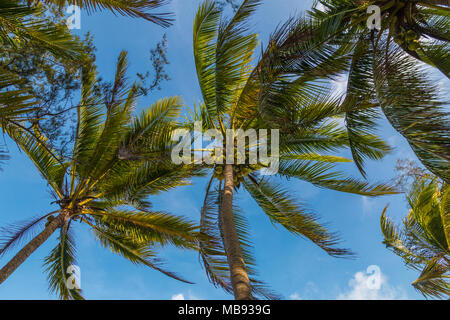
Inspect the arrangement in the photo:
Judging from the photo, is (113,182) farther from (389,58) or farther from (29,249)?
(389,58)

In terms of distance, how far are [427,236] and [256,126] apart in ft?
14.1

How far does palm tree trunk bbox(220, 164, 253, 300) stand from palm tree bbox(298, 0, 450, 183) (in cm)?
255

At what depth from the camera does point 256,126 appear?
277 inches

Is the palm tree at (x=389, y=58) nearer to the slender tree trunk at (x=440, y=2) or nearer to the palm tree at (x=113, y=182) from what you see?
the slender tree trunk at (x=440, y=2)

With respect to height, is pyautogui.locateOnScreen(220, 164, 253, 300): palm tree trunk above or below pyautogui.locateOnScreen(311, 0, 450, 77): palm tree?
below

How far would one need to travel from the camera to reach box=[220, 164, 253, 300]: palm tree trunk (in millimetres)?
3225

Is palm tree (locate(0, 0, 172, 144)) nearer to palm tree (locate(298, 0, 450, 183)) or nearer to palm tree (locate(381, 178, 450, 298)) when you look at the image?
palm tree (locate(298, 0, 450, 183))

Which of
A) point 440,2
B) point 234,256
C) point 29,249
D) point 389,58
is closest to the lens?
point 234,256

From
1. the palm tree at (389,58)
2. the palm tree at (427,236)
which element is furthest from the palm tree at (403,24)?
the palm tree at (427,236)

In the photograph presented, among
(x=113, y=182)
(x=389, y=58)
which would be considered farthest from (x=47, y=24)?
(x=389, y=58)

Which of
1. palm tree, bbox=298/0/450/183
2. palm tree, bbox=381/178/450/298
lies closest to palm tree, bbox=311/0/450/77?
palm tree, bbox=298/0/450/183

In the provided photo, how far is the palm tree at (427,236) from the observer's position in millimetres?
5805

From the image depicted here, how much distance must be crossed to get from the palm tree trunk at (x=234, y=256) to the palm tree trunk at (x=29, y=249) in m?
3.99
